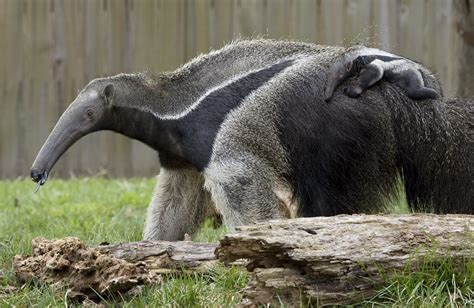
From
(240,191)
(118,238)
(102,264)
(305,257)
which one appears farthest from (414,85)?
(102,264)

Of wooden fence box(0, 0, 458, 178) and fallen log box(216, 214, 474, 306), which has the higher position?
wooden fence box(0, 0, 458, 178)

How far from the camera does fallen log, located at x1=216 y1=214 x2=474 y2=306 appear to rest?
13.1 feet

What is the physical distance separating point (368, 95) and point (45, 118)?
6.72 m

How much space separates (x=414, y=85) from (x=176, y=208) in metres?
2.06

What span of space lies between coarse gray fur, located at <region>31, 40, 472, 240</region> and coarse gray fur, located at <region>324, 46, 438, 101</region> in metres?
0.07

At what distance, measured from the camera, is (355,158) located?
5785 millimetres

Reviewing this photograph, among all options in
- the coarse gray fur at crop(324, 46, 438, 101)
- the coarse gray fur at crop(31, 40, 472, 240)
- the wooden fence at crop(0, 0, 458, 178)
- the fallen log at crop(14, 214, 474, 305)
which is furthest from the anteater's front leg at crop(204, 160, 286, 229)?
the wooden fence at crop(0, 0, 458, 178)

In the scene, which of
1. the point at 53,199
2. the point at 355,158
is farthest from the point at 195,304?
the point at 53,199

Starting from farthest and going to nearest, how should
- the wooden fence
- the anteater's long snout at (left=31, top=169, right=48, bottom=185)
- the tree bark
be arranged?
the wooden fence
the tree bark
the anteater's long snout at (left=31, top=169, right=48, bottom=185)

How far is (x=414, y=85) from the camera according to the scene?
582 centimetres

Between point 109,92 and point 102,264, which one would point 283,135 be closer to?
point 109,92

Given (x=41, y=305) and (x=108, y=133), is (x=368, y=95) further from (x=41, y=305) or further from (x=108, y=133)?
(x=108, y=133)

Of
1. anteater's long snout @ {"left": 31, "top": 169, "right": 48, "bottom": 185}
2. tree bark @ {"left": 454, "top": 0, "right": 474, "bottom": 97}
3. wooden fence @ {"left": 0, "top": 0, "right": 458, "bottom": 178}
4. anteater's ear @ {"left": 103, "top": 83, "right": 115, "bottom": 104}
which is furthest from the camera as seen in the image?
wooden fence @ {"left": 0, "top": 0, "right": 458, "bottom": 178}

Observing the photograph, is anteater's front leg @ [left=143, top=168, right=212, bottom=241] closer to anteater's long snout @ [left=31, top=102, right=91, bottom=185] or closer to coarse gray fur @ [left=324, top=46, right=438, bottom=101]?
anteater's long snout @ [left=31, top=102, right=91, bottom=185]
